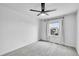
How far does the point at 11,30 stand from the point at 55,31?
140 inches

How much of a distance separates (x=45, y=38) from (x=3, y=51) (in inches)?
150

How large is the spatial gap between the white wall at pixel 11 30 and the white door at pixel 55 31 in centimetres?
238

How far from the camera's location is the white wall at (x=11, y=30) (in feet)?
8.97

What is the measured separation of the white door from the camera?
15.3ft


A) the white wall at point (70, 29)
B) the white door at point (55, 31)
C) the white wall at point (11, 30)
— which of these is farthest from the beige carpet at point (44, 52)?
the white door at point (55, 31)

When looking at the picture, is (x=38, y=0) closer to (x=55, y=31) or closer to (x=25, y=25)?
(x=25, y=25)

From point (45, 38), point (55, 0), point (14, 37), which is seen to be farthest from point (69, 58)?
A: point (45, 38)

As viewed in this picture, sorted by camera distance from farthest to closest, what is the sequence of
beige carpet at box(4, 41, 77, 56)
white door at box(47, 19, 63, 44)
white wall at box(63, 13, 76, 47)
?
white door at box(47, 19, 63, 44)
white wall at box(63, 13, 76, 47)
beige carpet at box(4, 41, 77, 56)

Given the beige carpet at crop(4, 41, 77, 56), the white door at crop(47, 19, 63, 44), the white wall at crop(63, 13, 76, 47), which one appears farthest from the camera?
the white door at crop(47, 19, 63, 44)

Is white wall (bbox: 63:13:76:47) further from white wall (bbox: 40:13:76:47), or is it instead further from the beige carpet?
the beige carpet

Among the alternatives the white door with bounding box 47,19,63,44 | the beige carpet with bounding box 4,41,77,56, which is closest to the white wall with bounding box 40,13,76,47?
the white door with bounding box 47,19,63,44

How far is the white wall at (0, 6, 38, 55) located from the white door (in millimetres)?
2376

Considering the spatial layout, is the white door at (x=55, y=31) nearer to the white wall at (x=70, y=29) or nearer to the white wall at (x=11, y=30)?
the white wall at (x=70, y=29)

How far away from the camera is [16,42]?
3.41 m
